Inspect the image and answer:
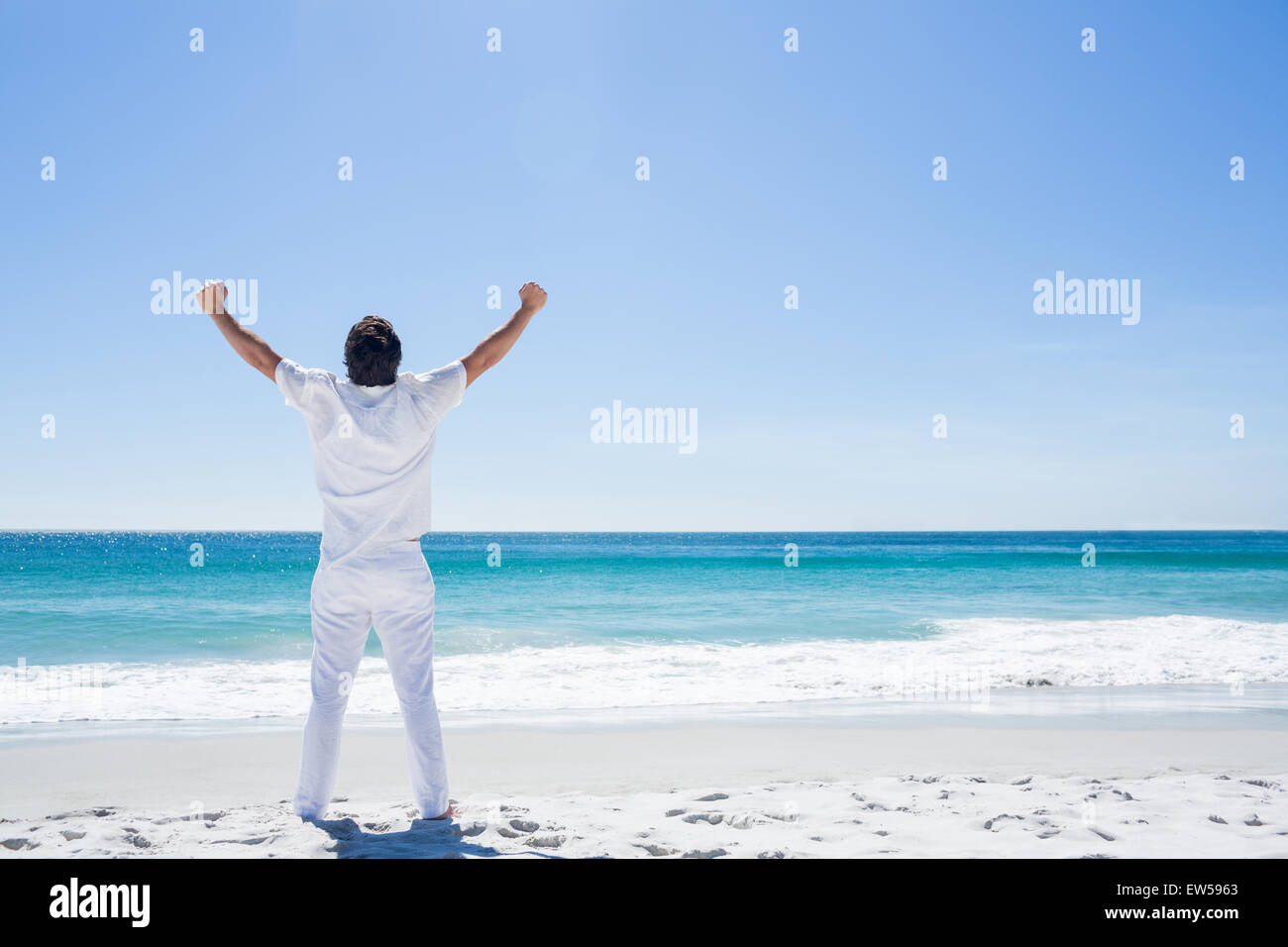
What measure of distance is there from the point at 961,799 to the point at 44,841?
415cm

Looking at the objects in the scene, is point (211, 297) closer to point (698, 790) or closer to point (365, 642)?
point (365, 642)

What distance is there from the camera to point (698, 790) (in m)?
4.27

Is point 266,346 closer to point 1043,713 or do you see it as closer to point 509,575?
point 1043,713

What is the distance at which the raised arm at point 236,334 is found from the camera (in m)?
2.87

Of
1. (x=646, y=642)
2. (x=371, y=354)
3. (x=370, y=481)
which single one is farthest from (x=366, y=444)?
(x=646, y=642)

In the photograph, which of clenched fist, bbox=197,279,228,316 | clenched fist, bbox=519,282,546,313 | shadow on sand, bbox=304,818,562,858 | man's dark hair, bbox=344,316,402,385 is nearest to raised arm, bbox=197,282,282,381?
clenched fist, bbox=197,279,228,316

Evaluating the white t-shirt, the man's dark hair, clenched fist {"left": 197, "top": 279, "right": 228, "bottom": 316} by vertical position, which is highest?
clenched fist {"left": 197, "top": 279, "right": 228, "bottom": 316}

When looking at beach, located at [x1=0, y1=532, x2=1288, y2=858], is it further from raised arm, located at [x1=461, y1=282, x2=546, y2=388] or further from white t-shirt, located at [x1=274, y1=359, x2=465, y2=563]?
raised arm, located at [x1=461, y1=282, x2=546, y2=388]

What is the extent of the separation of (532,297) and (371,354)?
0.65 m

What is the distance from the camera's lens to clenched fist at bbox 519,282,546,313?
3.10 metres

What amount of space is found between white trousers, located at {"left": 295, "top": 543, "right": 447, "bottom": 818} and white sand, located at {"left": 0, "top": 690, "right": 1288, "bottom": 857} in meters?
0.32

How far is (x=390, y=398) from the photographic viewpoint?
2896 mm

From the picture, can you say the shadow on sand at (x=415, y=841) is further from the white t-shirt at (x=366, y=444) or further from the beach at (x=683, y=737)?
the white t-shirt at (x=366, y=444)
